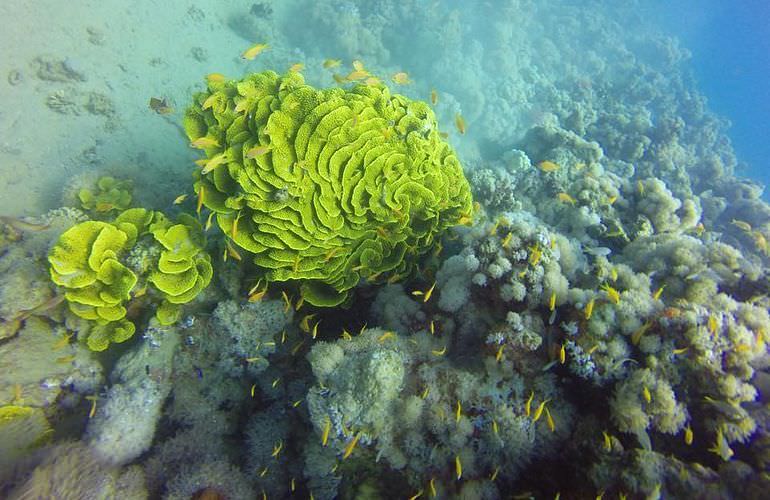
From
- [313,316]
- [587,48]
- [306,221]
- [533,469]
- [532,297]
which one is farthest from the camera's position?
[587,48]

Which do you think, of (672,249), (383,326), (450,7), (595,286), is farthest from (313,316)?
(450,7)

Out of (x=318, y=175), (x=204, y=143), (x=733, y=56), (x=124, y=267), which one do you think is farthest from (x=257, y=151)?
(x=733, y=56)

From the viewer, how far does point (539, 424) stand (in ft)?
13.6

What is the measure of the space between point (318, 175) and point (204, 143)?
1.55 meters

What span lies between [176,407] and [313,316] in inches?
84.4

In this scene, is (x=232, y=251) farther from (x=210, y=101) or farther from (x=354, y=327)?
(x=354, y=327)

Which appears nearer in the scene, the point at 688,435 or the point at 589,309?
the point at 688,435

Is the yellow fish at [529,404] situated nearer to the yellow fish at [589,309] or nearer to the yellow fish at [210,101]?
the yellow fish at [589,309]

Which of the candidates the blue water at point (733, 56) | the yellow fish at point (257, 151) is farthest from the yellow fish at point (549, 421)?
the blue water at point (733, 56)

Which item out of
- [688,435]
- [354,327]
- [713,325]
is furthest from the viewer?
[354,327]

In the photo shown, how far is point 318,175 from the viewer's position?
477 cm

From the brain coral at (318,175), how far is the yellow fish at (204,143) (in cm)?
2

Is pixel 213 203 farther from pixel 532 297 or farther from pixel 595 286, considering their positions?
pixel 595 286

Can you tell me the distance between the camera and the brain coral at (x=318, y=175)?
4711 mm
